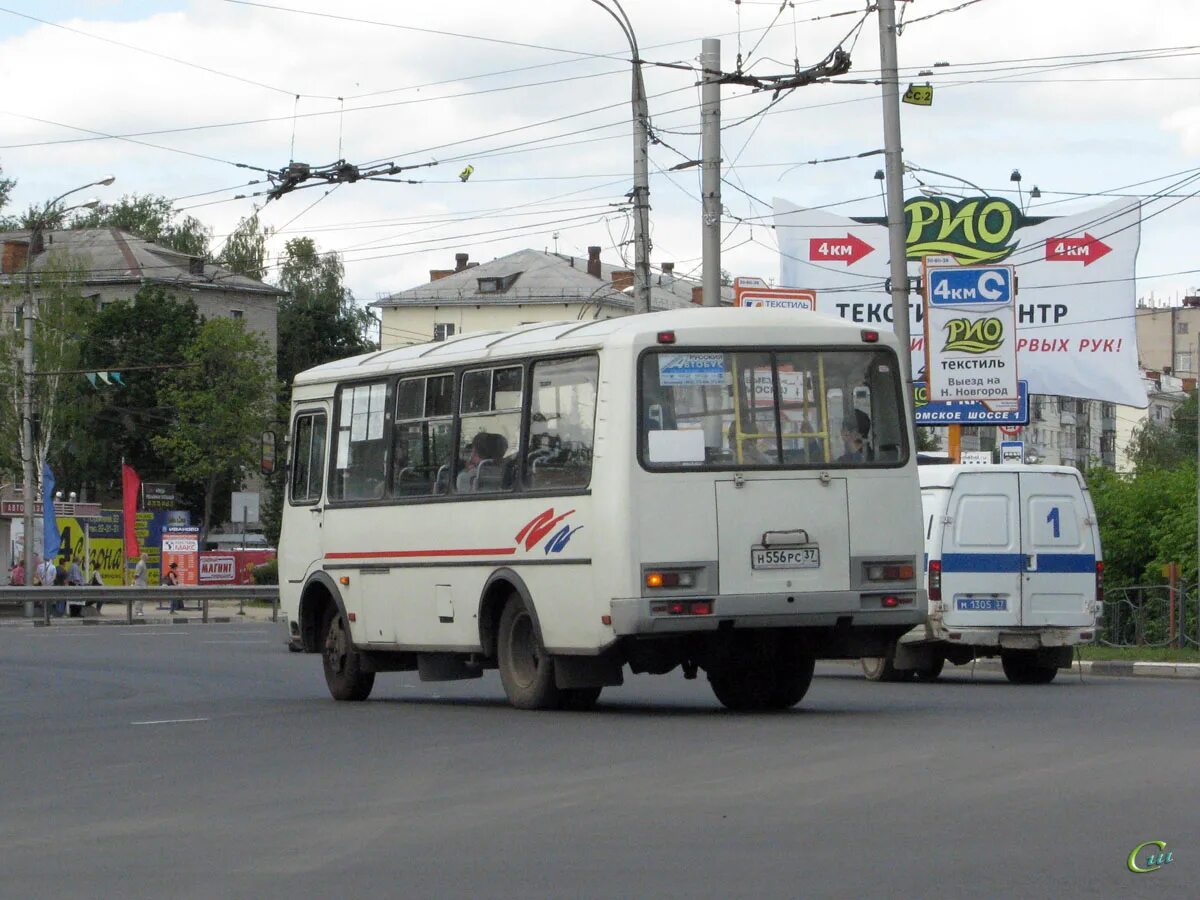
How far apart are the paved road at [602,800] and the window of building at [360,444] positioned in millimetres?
1933

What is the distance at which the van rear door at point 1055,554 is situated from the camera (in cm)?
2195

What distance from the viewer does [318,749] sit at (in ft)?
43.3

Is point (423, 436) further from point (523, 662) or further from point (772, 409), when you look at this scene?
point (772, 409)

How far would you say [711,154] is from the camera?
93.1 ft

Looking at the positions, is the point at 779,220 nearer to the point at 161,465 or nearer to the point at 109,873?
the point at 109,873

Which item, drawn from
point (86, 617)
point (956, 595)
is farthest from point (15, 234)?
point (956, 595)

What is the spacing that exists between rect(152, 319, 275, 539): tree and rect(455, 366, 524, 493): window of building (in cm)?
7737

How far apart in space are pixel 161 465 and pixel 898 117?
248 ft

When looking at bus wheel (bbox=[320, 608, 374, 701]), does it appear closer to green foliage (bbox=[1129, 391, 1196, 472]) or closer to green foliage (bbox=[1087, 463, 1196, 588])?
green foliage (bbox=[1087, 463, 1196, 588])

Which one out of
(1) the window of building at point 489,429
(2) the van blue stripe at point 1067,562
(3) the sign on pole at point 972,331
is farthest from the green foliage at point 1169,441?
(1) the window of building at point 489,429

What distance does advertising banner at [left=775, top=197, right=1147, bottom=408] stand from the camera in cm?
4431

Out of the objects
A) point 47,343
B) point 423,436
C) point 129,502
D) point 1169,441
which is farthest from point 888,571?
point 1169,441

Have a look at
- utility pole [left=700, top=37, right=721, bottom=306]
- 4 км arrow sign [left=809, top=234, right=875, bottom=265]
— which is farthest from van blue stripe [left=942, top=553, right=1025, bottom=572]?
4 км arrow sign [left=809, top=234, right=875, bottom=265]

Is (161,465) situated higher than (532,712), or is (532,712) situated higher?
(161,465)
